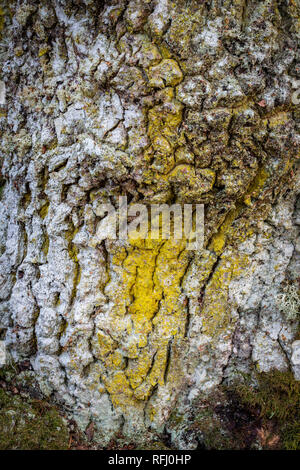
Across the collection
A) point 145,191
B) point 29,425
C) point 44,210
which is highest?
point 145,191

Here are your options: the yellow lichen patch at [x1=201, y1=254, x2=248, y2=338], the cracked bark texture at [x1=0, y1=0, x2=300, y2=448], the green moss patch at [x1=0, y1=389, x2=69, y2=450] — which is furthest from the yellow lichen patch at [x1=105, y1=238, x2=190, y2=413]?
the green moss patch at [x1=0, y1=389, x2=69, y2=450]

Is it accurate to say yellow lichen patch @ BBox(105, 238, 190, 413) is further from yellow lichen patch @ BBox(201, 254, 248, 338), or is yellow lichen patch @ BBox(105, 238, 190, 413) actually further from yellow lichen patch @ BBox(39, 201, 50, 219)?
yellow lichen patch @ BBox(39, 201, 50, 219)

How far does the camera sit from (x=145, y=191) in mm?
2383

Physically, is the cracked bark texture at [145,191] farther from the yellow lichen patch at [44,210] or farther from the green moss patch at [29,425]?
the green moss patch at [29,425]

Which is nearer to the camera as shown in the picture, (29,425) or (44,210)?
(29,425)

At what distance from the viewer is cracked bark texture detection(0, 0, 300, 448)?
221 cm

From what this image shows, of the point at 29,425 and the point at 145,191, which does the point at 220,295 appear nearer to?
the point at 145,191

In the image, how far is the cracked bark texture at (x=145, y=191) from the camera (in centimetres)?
221

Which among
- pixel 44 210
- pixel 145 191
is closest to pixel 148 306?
pixel 145 191

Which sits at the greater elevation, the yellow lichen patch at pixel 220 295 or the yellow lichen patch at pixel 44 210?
the yellow lichen patch at pixel 44 210

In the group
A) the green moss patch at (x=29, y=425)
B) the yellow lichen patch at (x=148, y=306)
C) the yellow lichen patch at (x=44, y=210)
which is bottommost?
the green moss patch at (x=29, y=425)

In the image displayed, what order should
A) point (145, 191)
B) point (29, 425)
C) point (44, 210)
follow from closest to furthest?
point (145, 191)
point (29, 425)
point (44, 210)

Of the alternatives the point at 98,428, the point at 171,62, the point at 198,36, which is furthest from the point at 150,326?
the point at 198,36

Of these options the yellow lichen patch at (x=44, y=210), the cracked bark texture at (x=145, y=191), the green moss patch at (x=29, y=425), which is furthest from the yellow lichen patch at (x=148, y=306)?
the yellow lichen patch at (x=44, y=210)
